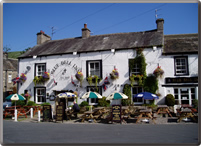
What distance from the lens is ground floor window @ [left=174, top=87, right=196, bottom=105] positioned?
46.1ft

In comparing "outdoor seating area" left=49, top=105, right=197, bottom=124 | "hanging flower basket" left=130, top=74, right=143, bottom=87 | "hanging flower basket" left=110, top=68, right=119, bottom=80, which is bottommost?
"outdoor seating area" left=49, top=105, right=197, bottom=124

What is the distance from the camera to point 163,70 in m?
14.5

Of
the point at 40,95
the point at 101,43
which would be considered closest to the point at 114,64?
the point at 101,43

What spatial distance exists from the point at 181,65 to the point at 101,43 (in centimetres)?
732

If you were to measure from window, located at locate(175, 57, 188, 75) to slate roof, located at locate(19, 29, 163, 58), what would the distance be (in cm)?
200

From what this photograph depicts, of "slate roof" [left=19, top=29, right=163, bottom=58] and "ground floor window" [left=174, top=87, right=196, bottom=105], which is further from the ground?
"slate roof" [left=19, top=29, right=163, bottom=58]

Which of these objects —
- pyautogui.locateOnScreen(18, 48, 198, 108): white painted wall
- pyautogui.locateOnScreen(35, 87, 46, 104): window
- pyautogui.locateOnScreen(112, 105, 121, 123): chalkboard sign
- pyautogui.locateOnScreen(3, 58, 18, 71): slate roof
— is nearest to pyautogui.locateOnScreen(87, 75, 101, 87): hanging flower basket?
pyautogui.locateOnScreen(18, 48, 198, 108): white painted wall

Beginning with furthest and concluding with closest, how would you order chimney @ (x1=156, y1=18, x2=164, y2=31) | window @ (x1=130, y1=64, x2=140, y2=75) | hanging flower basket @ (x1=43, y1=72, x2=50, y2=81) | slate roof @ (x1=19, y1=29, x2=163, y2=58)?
hanging flower basket @ (x1=43, y1=72, x2=50, y2=81) < chimney @ (x1=156, y1=18, x2=164, y2=31) < slate roof @ (x1=19, y1=29, x2=163, y2=58) < window @ (x1=130, y1=64, x2=140, y2=75)

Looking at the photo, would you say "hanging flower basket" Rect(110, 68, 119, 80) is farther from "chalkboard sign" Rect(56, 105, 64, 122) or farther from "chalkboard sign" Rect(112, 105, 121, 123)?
"chalkboard sign" Rect(56, 105, 64, 122)

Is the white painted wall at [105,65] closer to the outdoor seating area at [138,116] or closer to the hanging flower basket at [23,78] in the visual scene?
the hanging flower basket at [23,78]

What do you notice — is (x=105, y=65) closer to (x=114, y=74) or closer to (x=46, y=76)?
(x=114, y=74)

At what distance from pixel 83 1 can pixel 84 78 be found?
946 cm

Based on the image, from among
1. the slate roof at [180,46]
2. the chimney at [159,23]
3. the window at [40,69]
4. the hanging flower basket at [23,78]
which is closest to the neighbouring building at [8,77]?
the hanging flower basket at [23,78]

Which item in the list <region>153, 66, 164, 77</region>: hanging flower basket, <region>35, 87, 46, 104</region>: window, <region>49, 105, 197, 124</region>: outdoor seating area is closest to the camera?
<region>49, 105, 197, 124</region>: outdoor seating area
